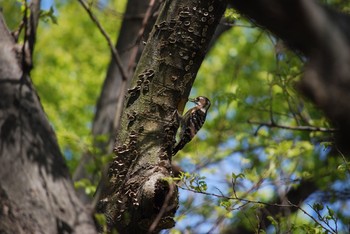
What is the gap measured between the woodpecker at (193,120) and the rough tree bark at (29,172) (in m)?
3.30

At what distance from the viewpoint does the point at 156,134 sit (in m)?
4.27

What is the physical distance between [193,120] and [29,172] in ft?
15.1

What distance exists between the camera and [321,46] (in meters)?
2.12

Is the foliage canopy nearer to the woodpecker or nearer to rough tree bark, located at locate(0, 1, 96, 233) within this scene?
the woodpecker

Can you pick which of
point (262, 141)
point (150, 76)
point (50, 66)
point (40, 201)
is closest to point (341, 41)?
point (40, 201)

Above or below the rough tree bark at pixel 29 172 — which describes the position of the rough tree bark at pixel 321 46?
above

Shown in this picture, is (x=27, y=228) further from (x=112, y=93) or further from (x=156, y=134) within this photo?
(x=112, y=93)

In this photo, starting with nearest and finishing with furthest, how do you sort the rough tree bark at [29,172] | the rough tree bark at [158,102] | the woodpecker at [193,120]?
1. the rough tree bark at [29,172]
2. the rough tree bark at [158,102]
3. the woodpecker at [193,120]

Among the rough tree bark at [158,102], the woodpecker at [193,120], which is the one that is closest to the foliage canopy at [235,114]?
the woodpecker at [193,120]

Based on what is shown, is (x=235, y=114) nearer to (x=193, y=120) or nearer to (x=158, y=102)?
(x=193, y=120)

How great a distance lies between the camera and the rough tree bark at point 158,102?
4141mm

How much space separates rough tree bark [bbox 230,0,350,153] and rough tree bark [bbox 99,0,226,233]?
2022 millimetres

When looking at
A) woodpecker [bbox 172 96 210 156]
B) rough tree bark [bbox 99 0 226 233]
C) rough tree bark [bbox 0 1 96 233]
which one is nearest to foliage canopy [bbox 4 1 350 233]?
woodpecker [bbox 172 96 210 156]

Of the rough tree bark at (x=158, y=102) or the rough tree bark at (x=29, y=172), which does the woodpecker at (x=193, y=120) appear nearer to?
the rough tree bark at (x=158, y=102)
